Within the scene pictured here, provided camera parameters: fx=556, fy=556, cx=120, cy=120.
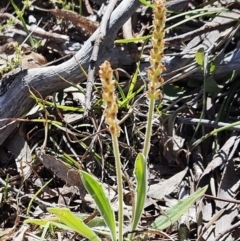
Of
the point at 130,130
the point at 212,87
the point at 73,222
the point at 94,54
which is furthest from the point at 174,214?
the point at 94,54

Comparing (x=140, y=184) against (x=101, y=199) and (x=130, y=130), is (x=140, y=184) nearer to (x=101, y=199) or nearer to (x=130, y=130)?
(x=101, y=199)

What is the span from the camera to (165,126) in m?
2.25

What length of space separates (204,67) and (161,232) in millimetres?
761

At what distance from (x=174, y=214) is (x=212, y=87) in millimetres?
688

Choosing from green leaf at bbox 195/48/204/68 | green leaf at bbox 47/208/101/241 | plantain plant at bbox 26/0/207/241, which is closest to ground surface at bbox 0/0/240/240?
green leaf at bbox 195/48/204/68

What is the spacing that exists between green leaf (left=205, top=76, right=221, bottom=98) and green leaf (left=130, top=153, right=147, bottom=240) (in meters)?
0.78

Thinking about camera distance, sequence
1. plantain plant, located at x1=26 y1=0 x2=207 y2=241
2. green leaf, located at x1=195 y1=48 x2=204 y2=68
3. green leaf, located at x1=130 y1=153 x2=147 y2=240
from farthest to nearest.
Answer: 1. green leaf, located at x1=195 y1=48 x2=204 y2=68
2. green leaf, located at x1=130 y1=153 x2=147 y2=240
3. plantain plant, located at x1=26 y1=0 x2=207 y2=241

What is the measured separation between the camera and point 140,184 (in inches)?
64.7

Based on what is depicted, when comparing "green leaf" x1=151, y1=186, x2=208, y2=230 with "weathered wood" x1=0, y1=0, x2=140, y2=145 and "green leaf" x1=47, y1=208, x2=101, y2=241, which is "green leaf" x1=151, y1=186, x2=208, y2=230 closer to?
"green leaf" x1=47, y1=208, x2=101, y2=241

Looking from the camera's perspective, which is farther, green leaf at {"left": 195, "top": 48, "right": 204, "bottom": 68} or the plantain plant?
green leaf at {"left": 195, "top": 48, "right": 204, "bottom": 68}

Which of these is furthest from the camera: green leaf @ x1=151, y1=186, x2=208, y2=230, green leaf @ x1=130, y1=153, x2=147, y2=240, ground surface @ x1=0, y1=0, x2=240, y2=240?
ground surface @ x1=0, y1=0, x2=240, y2=240

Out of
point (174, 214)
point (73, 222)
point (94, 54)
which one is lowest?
point (174, 214)

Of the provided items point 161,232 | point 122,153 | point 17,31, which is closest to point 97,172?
point 122,153

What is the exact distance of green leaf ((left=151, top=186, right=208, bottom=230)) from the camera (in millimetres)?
1773
